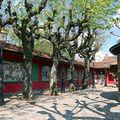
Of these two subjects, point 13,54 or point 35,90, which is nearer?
point 13,54

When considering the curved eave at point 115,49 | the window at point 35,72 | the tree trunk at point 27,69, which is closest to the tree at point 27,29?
the tree trunk at point 27,69

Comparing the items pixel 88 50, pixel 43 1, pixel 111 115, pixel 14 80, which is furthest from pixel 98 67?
pixel 111 115

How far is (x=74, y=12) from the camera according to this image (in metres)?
29.6

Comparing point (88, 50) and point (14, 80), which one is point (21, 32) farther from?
point (88, 50)

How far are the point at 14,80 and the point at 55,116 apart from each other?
13.2 metres

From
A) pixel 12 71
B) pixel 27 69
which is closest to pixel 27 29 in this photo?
pixel 27 69

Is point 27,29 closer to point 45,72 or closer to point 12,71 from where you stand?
point 12,71

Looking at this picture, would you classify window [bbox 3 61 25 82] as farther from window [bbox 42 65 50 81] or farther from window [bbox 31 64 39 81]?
window [bbox 42 65 50 81]

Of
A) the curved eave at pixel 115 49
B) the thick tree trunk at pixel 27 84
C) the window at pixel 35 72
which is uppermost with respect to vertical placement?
the curved eave at pixel 115 49

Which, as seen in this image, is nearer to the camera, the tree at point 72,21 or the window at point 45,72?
the tree at point 72,21

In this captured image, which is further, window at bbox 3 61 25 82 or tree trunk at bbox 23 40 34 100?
window at bbox 3 61 25 82

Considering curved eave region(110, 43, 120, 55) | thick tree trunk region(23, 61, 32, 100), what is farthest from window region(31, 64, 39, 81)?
curved eave region(110, 43, 120, 55)

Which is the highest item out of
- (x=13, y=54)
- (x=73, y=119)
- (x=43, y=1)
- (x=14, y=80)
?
(x=43, y=1)

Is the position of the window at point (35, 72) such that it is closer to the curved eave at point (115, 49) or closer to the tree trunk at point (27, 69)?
the tree trunk at point (27, 69)
